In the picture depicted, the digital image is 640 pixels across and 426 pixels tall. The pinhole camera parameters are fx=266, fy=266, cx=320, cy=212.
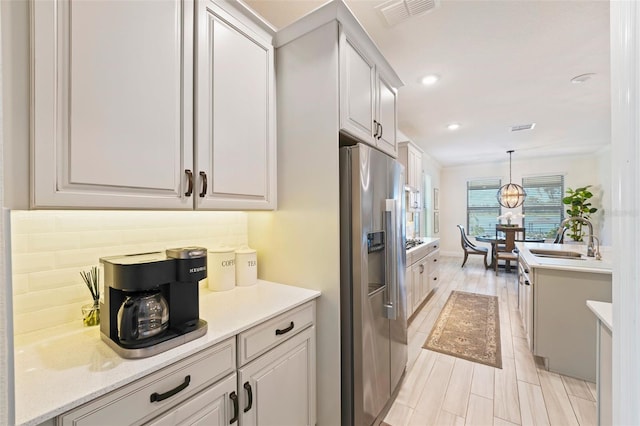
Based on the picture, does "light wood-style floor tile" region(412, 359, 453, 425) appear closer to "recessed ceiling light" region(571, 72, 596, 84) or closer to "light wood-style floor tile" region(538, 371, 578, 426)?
"light wood-style floor tile" region(538, 371, 578, 426)

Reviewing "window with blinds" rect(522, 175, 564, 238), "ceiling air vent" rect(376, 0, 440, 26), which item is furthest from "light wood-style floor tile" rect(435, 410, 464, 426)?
"window with blinds" rect(522, 175, 564, 238)

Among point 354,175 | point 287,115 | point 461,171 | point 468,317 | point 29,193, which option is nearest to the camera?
point 29,193

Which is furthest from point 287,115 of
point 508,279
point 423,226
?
point 508,279

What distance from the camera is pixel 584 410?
1857mm

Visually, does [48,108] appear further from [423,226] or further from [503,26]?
[423,226]

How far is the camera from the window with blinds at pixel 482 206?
7.49 meters

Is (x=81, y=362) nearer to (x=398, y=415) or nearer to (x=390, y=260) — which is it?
(x=390, y=260)

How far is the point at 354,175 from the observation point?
1.55 metres

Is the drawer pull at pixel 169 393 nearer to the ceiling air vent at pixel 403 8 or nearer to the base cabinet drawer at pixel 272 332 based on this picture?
the base cabinet drawer at pixel 272 332

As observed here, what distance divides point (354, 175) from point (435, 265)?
12.0ft

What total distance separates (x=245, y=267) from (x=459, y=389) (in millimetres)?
1928

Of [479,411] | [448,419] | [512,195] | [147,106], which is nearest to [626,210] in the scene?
[147,106]

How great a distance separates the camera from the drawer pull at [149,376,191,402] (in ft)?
2.83

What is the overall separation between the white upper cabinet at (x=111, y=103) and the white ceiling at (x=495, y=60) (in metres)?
0.96
